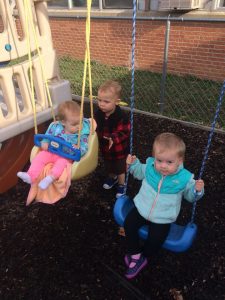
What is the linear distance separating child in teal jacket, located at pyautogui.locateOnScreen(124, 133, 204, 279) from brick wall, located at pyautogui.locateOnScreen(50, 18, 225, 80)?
4889 millimetres

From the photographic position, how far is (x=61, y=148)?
2.54m

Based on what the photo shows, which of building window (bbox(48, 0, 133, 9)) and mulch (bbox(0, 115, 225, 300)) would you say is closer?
mulch (bbox(0, 115, 225, 300))

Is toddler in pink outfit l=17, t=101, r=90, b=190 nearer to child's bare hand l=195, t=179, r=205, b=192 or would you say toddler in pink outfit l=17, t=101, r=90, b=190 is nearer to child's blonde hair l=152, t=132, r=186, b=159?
child's blonde hair l=152, t=132, r=186, b=159

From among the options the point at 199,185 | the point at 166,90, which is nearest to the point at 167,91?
the point at 166,90

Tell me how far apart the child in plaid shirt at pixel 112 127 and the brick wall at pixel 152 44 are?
4.28m

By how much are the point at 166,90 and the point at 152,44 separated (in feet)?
5.13

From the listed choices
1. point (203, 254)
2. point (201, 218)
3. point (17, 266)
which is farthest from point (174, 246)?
point (17, 266)

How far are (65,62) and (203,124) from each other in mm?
4859

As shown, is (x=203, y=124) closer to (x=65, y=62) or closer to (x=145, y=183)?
(x=145, y=183)

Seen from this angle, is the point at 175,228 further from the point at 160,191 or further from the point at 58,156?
the point at 58,156

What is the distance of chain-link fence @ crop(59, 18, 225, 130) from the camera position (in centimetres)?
521

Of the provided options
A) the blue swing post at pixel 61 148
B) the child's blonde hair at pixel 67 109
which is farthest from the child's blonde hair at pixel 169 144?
the child's blonde hair at pixel 67 109

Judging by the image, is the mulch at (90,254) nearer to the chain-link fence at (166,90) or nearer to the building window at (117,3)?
the chain-link fence at (166,90)

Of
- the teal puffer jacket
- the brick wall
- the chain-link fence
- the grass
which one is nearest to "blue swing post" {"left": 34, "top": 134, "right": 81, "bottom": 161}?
the teal puffer jacket
